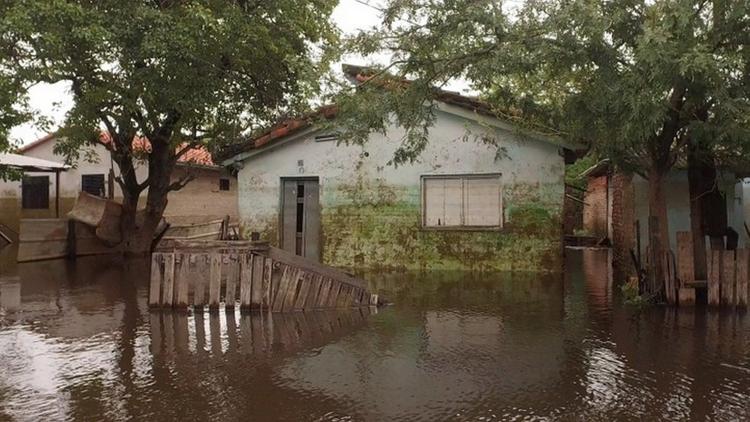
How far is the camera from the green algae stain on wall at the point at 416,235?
11.6 metres

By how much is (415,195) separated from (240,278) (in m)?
5.53

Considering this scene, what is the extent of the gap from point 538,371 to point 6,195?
2474 cm

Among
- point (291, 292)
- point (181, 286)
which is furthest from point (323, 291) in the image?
point (181, 286)

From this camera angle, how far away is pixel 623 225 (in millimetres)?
14500

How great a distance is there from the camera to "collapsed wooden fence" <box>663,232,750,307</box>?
7992 millimetres

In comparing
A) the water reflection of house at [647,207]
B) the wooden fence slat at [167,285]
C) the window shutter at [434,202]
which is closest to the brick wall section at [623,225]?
the water reflection of house at [647,207]

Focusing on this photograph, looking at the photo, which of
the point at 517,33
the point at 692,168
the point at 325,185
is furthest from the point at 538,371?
the point at 325,185

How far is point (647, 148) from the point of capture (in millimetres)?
8648

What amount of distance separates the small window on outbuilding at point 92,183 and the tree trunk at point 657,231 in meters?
21.8

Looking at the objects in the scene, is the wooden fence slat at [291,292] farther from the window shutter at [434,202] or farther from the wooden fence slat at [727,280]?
the wooden fence slat at [727,280]

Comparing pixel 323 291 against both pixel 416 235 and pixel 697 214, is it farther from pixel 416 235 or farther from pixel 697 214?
pixel 697 214

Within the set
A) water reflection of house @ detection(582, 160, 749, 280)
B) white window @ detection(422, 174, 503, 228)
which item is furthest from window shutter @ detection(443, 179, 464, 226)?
water reflection of house @ detection(582, 160, 749, 280)

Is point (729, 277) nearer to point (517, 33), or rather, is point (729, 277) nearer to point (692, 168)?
point (692, 168)

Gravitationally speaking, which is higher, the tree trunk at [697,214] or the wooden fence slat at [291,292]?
the tree trunk at [697,214]
